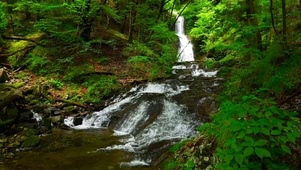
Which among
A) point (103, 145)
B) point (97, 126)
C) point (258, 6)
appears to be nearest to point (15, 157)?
point (103, 145)

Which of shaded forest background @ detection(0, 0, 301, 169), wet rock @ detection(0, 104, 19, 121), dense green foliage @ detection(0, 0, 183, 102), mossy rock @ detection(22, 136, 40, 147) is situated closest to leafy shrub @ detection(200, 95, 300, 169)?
shaded forest background @ detection(0, 0, 301, 169)

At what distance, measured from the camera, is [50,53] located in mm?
14727

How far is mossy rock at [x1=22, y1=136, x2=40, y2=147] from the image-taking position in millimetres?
7302

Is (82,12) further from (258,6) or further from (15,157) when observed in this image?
(258,6)

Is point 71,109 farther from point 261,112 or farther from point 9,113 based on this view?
point 261,112

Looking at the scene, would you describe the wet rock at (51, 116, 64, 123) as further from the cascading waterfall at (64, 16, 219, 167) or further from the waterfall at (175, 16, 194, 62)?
the waterfall at (175, 16, 194, 62)

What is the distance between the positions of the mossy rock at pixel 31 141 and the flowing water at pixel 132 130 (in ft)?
0.77

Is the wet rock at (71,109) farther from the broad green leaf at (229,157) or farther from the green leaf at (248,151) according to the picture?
the green leaf at (248,151)

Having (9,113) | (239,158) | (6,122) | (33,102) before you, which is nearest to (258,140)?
(239,158)

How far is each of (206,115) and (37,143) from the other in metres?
5.52

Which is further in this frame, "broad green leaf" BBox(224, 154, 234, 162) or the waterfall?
the waterfall

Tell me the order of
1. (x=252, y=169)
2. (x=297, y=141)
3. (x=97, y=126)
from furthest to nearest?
(x=97, y=126) → (x=297, y=141) → (x=252, y=169)

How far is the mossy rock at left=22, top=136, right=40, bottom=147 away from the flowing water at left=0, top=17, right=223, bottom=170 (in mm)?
236

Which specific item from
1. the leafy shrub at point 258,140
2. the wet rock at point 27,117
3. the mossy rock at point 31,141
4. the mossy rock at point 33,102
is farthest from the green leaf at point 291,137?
the mossy rock at point 33,102
